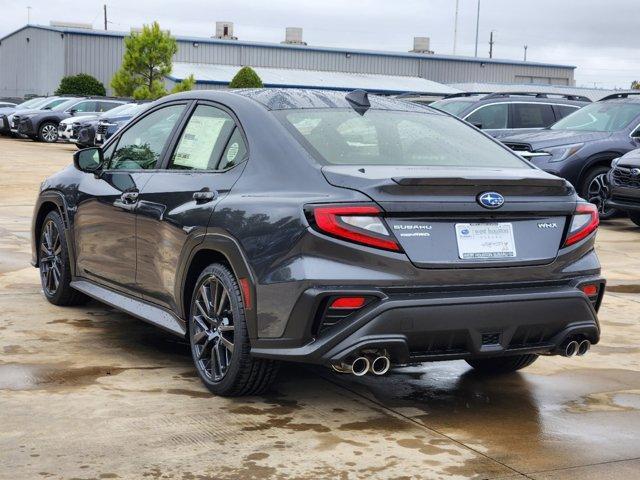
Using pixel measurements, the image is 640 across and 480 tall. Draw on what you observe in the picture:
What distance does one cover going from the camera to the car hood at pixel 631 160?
13.4 metres

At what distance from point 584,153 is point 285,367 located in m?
9.48

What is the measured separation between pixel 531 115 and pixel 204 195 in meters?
13.0

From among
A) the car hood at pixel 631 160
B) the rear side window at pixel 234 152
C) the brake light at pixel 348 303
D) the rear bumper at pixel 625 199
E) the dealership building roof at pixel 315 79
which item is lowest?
the rear bumper at pixel 625 199

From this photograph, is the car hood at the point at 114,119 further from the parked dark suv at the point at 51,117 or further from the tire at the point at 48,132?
the tire at the point at 48,132

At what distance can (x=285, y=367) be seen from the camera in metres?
6.06

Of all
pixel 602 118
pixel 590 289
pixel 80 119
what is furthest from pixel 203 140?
pixel 80 119

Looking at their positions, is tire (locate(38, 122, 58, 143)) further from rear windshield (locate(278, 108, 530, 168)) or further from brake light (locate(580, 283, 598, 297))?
brake light (locate(580, 283, 598, 297))

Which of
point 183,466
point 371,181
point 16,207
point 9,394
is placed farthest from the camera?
point 16,207

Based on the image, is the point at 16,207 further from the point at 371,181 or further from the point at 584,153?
the point at 371,181

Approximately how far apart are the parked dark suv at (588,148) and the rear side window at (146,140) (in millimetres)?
8270

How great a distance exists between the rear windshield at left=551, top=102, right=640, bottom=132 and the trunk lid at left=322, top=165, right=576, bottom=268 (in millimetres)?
10660

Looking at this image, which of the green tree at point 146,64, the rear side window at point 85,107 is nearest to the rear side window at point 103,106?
the rear side window at point 85,107

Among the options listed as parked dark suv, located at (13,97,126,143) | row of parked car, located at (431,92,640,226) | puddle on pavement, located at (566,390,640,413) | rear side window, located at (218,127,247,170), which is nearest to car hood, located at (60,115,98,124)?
parked dark suv, located at (13,97,126,143)

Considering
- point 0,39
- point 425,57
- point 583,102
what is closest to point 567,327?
point 583,102
